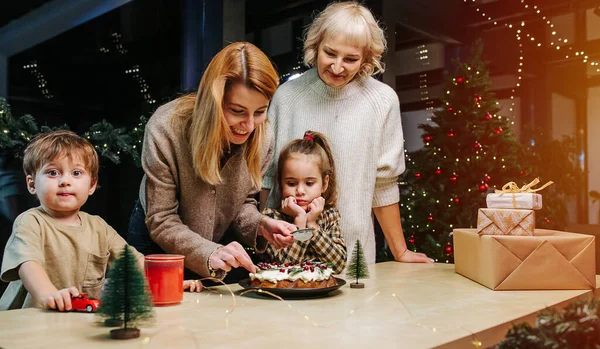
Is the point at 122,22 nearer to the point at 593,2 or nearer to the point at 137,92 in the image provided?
the point at 137,92

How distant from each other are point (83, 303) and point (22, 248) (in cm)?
37

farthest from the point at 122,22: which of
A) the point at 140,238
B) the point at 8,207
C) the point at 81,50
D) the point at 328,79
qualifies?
the point at 140,238

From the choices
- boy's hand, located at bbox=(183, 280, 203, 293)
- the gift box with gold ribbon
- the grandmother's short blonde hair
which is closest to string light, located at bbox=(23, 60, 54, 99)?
the grandmother's short blonde hair

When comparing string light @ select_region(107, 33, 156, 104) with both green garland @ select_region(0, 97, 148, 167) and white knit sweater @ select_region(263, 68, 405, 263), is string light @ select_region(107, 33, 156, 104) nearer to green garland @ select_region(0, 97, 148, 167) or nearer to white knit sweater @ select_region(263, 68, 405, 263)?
green garland @ select_region(0, 97, 148, 167)

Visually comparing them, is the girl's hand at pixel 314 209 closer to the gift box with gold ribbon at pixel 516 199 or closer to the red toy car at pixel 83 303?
the gift box with gold ribbon at pixel 516 199

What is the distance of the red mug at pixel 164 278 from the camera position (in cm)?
130

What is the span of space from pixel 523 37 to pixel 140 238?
183 inches

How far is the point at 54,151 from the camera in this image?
1622mm

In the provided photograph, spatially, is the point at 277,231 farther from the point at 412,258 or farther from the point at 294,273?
the point at 412,258

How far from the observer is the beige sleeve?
57.3 inches

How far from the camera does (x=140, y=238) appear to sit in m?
1.94

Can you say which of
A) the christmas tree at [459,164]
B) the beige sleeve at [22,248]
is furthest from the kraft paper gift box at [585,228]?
the beige sleeve at [22,248]

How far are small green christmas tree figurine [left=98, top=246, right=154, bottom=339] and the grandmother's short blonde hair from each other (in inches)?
57.5

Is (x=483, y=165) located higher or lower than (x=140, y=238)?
higher
